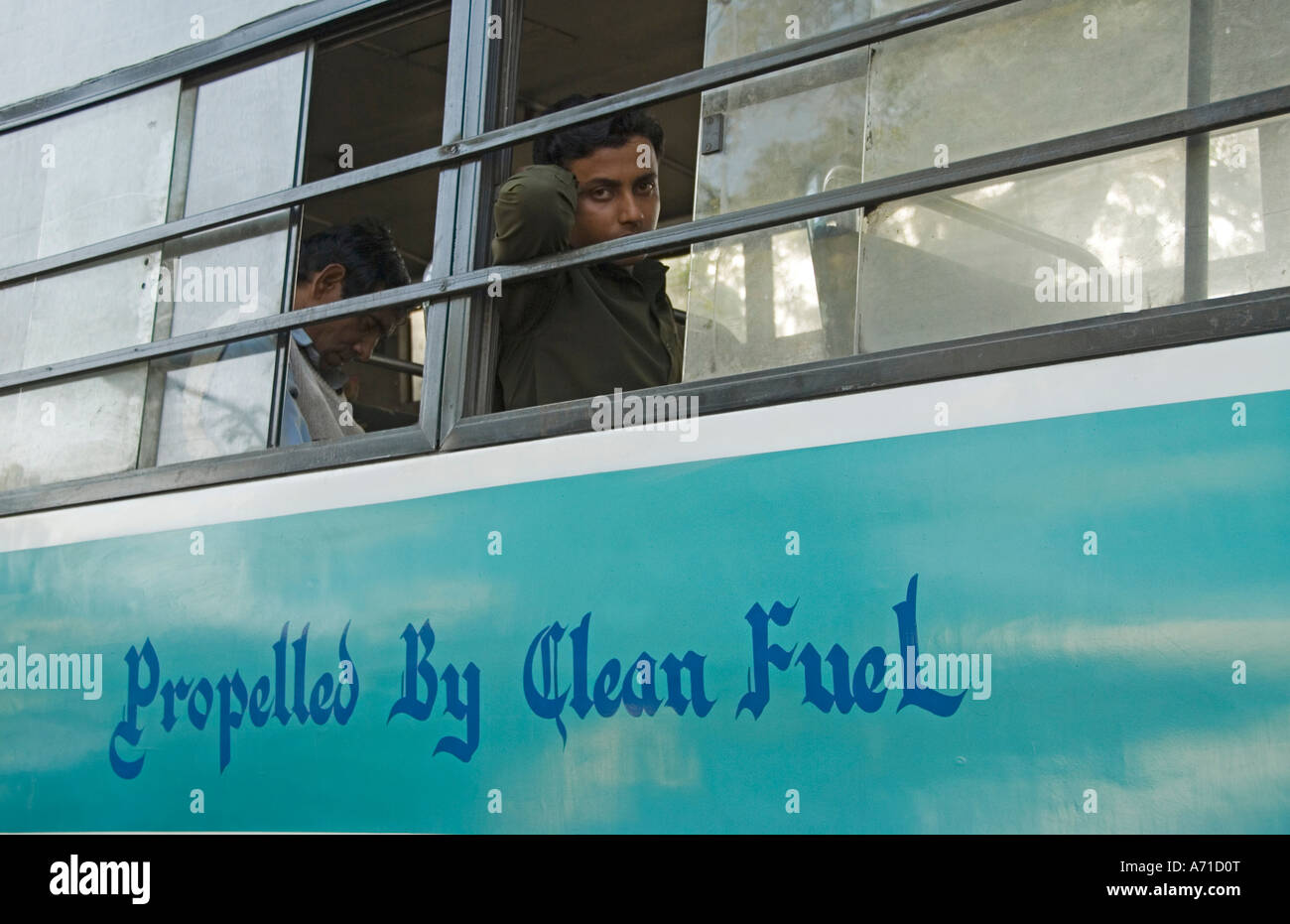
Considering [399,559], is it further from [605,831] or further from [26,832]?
[26,832]

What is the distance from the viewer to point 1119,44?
2.08m

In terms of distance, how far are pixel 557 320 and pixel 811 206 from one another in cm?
71

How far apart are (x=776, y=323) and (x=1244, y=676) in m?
0.98

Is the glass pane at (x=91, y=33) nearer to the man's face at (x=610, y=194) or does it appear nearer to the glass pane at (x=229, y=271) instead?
the glass pane at (x=229, y=271)

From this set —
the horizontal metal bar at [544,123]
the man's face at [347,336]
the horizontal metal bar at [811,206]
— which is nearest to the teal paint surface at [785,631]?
the horizontal metal bar at [811,206]

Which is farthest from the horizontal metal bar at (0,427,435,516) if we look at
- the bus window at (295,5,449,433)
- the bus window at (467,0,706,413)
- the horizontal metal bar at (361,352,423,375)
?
the horizontal metal bar at (361,352,423,375)

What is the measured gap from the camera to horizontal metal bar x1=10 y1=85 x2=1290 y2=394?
6.02ft

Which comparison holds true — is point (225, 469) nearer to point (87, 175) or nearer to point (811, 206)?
point (87, 175)

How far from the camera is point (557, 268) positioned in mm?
2420

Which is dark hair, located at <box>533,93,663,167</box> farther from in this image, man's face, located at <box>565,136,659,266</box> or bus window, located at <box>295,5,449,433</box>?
bus window, located at <box>295,5,449,433</box>

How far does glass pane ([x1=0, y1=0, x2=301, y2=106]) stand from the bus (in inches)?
0.8

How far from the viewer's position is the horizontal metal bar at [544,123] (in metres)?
2.13

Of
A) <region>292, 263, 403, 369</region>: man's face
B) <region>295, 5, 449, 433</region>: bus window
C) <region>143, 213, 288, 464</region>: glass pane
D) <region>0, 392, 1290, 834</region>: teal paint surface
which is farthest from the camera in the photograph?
<region>295, 5, 449, 433</region>: bus window
